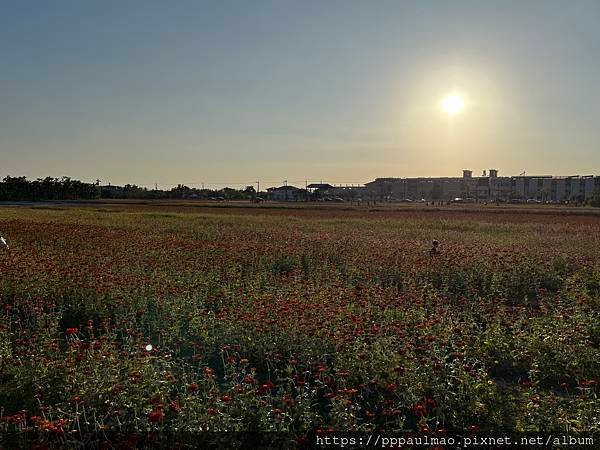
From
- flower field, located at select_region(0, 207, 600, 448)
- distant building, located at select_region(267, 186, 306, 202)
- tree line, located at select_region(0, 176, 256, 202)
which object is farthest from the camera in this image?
distant building, located at select_region(267, 186, 306, 202)

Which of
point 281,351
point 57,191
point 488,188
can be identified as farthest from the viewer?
point 488,188

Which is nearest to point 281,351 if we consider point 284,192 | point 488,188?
point 284,192

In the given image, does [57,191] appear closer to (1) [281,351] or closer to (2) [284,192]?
(2) [284,192]

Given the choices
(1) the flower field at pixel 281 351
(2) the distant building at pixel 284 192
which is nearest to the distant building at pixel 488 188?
(2) the distant building at pixel 284 192

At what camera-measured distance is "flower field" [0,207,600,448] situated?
477 cm

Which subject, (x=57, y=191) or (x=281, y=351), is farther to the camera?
(x=57, y=191)

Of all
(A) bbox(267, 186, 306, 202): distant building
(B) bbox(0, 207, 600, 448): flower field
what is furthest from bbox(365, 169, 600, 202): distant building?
(B) bbox(0, 207, 600, 448): flower field

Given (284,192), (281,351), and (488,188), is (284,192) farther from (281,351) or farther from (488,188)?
(281,351)

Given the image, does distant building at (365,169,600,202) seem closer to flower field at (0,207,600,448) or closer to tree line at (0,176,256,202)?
tree line at (0,176,256,202)

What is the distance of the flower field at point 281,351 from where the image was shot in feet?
15.7

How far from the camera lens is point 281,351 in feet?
22.2

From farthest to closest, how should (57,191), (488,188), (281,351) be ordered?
(488,188)
(57,191)
(281,351)

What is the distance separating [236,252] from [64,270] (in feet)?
16.1

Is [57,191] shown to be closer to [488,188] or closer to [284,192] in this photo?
[284,192]
